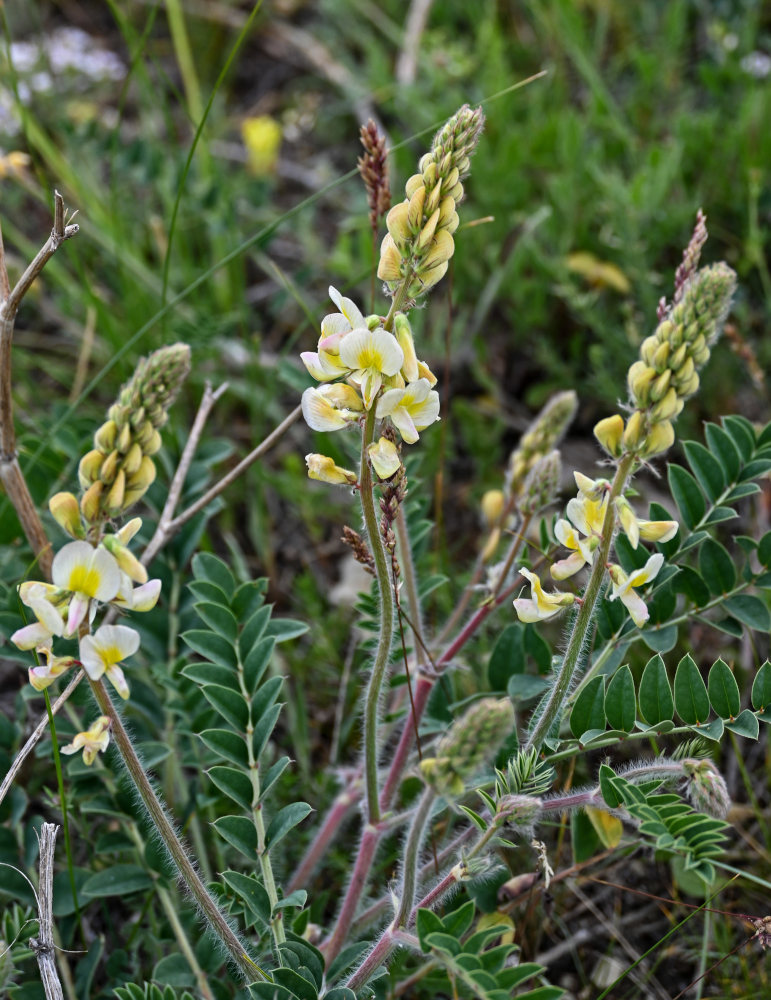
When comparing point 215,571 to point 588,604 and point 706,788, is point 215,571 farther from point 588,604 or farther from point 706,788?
point 706,788

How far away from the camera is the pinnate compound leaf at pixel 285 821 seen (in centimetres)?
160

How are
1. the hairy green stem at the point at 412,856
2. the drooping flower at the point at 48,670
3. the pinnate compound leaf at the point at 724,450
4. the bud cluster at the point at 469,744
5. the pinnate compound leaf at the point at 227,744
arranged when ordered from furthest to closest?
the pinnate compound leaf at the point at 724,450 → the pinnate compound leaf at the point at 227,744 → the hairy green stem at the point at 412,856 → the drooping flower at the point at 48,670 → the bud cluster at the point at 469,744

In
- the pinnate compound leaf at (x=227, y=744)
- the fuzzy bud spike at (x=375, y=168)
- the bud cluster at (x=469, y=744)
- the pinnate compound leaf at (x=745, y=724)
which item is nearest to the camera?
the bud cluster at (x=469, y=744)

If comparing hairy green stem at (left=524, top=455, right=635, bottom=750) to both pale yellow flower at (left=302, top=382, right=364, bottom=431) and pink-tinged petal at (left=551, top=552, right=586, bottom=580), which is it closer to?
pink-tinged petal at (left=551, top=552, right=586, bottom=580)

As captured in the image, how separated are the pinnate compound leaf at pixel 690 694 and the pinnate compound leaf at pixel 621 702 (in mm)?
92

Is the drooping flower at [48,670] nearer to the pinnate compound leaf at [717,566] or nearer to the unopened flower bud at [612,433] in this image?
the unopened flower bud at [612,433]

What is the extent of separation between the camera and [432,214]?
1.35 meters

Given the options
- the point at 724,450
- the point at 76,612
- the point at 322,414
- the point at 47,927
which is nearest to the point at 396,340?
the point at 322,414

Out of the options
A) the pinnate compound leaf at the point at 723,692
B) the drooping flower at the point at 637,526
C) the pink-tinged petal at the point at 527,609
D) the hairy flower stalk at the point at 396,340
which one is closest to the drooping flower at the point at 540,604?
the pink-tinged petal at the point at 527,609

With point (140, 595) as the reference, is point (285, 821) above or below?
below

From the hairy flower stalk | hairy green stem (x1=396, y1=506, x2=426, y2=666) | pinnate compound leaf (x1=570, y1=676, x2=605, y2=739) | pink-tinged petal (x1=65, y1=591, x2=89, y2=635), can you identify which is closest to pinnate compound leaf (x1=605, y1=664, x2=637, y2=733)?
pinnate compound leaf (x1=570, y1=676, x2=605, y2=739)

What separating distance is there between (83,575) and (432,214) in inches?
27.5

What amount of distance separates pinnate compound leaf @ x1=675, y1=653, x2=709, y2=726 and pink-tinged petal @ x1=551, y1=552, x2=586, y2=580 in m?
0.34

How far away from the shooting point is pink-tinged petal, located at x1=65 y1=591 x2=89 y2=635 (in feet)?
4.15
